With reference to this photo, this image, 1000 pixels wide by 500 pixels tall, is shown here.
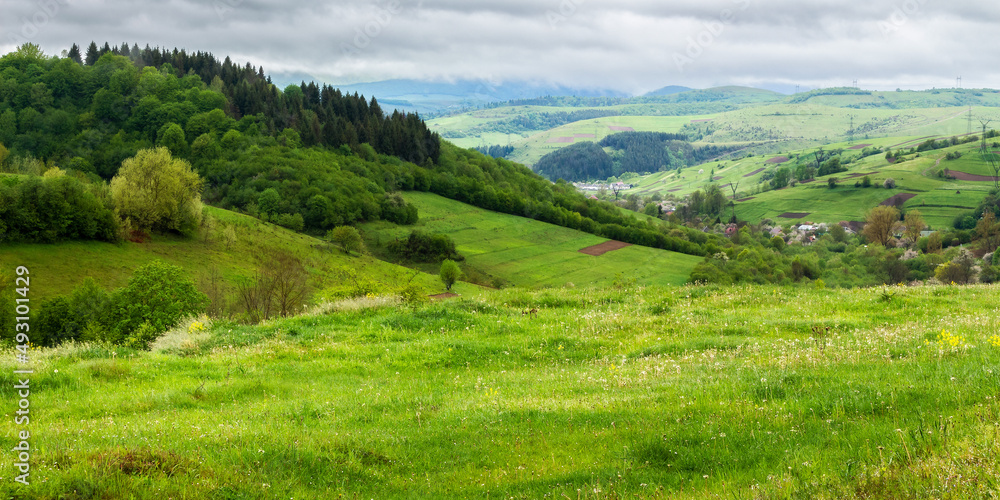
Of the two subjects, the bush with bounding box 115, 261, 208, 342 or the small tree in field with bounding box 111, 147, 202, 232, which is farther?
the small tree in field with bounding box 111, 147, 202, 232

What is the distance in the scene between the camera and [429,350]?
15.4 metres

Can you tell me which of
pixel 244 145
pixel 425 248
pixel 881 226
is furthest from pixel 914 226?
pixel 244 145

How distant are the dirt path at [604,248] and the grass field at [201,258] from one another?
159 ft

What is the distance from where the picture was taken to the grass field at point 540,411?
6715 mm

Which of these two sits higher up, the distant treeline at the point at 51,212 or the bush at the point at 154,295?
the distant treeline at the point at 51,212

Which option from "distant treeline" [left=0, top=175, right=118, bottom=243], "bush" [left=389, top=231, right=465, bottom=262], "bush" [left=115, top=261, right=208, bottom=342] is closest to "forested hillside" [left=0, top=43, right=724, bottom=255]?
"bush" [left=389, top=231, right=465, bottom=262]

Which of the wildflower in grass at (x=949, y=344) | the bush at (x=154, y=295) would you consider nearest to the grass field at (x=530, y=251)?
the bush at (x=154, y=295)

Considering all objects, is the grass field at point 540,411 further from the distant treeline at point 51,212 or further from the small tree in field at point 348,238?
the small tree in field at point 348,238

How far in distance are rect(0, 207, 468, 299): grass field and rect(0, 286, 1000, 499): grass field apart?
56305mm

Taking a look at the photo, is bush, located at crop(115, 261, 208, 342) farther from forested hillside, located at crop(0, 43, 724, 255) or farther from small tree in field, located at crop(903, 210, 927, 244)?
small tree in field, located at crop(903, 210, 927, 244)

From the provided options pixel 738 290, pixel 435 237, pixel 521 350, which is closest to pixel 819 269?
pixel 435 237

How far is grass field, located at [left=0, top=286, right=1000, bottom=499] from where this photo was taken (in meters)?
6.71

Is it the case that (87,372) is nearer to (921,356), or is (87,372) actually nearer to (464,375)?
(464,375)

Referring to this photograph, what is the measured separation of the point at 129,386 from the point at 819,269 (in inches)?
6286
